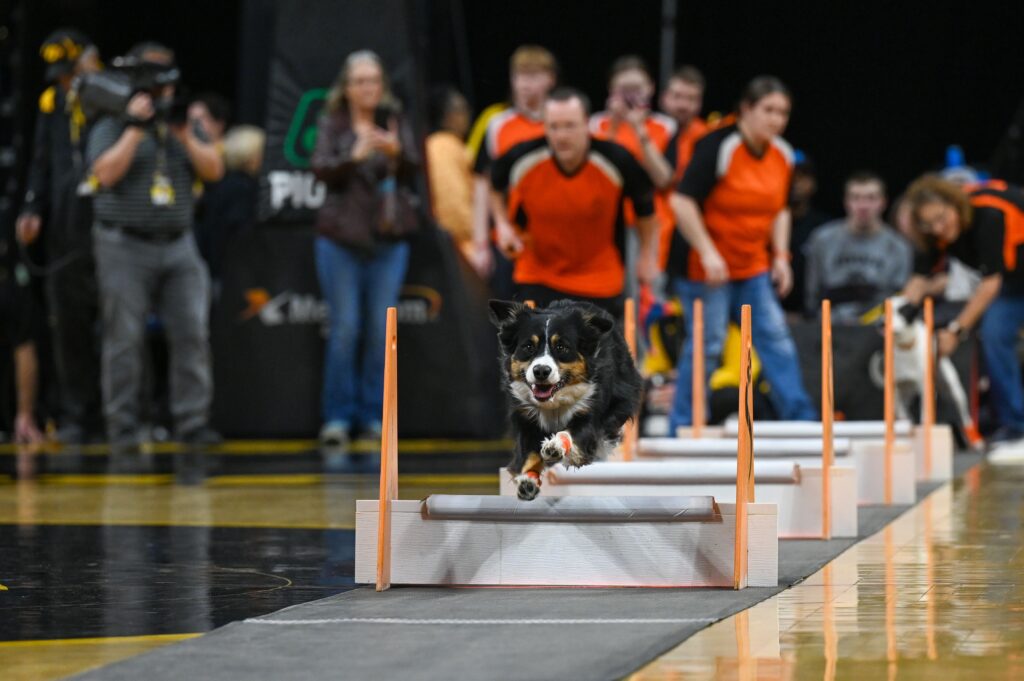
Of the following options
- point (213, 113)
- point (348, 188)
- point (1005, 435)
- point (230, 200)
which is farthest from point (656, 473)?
point (213, 113)

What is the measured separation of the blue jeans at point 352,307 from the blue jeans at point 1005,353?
11.8ft

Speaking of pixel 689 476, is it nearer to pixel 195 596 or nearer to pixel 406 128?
pixel 195 596

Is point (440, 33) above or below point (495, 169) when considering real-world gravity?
above

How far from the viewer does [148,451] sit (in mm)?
11562

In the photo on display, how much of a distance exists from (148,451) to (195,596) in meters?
6.68

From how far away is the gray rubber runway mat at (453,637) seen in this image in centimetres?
376

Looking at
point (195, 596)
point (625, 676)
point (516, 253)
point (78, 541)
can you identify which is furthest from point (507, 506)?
point (516, 253)

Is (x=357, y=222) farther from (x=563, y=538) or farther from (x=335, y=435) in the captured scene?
(x=563, y=538)

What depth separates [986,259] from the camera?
1127 centimetres

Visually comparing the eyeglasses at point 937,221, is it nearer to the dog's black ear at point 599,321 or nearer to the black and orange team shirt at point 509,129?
the black and orange team shirt at point 509,129

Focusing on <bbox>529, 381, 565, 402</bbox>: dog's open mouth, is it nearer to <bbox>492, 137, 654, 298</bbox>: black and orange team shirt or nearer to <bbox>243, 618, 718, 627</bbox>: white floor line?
<bbox>243, 618, 718, 627</bbox>: white floor line

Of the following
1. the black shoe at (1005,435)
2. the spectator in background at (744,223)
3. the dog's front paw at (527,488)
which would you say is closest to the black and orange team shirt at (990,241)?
the black shoe at (1005,435)

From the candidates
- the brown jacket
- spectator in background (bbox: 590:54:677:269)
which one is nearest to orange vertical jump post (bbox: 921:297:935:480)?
spectator in background (bbox: 590:54:677:269)

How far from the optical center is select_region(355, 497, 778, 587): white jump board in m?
5.07
